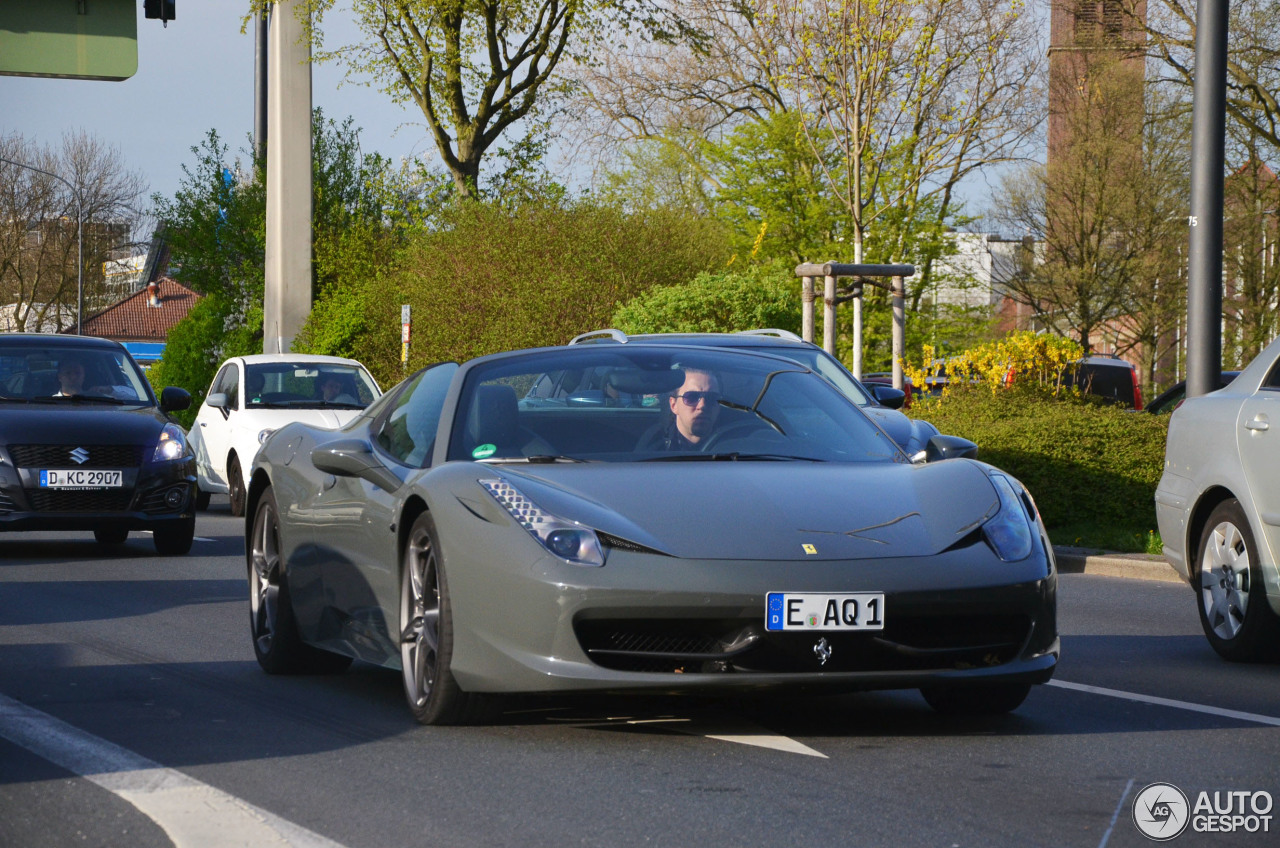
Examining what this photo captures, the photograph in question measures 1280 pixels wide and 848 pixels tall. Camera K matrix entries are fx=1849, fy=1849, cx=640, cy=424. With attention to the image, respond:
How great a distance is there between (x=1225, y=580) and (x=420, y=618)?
4.05 meters

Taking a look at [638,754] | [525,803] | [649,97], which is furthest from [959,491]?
[649,97]

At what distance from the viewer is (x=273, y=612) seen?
7645 mm

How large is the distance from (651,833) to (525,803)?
482 mm

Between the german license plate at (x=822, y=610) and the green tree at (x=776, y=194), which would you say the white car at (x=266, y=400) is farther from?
the green tree at (x=776, y=194)

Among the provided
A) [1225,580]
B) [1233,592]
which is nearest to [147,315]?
[1225,580]

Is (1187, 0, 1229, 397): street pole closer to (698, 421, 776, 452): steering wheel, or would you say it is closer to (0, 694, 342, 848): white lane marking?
(698, 421, 776, 452): steering wheel

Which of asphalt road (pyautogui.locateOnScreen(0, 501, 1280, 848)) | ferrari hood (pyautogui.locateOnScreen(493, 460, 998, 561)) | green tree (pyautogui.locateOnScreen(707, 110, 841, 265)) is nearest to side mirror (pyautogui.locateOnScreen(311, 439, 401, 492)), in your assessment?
ferrari hood (pyautogui.locateOnScreen(493, 460, 998, 561))

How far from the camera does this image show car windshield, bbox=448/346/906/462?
646 centimetres

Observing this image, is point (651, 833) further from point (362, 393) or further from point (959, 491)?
point (362, 393)

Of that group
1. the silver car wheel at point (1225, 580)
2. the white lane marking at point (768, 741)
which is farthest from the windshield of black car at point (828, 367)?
the white lane marking at point (768, 741)

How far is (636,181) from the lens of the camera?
172 feet

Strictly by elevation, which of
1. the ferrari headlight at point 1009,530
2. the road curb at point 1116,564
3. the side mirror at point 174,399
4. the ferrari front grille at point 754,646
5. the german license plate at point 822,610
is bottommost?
the road curb at point 1116,564

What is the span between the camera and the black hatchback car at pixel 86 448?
13.3 metres

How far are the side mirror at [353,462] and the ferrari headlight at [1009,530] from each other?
211 cm
